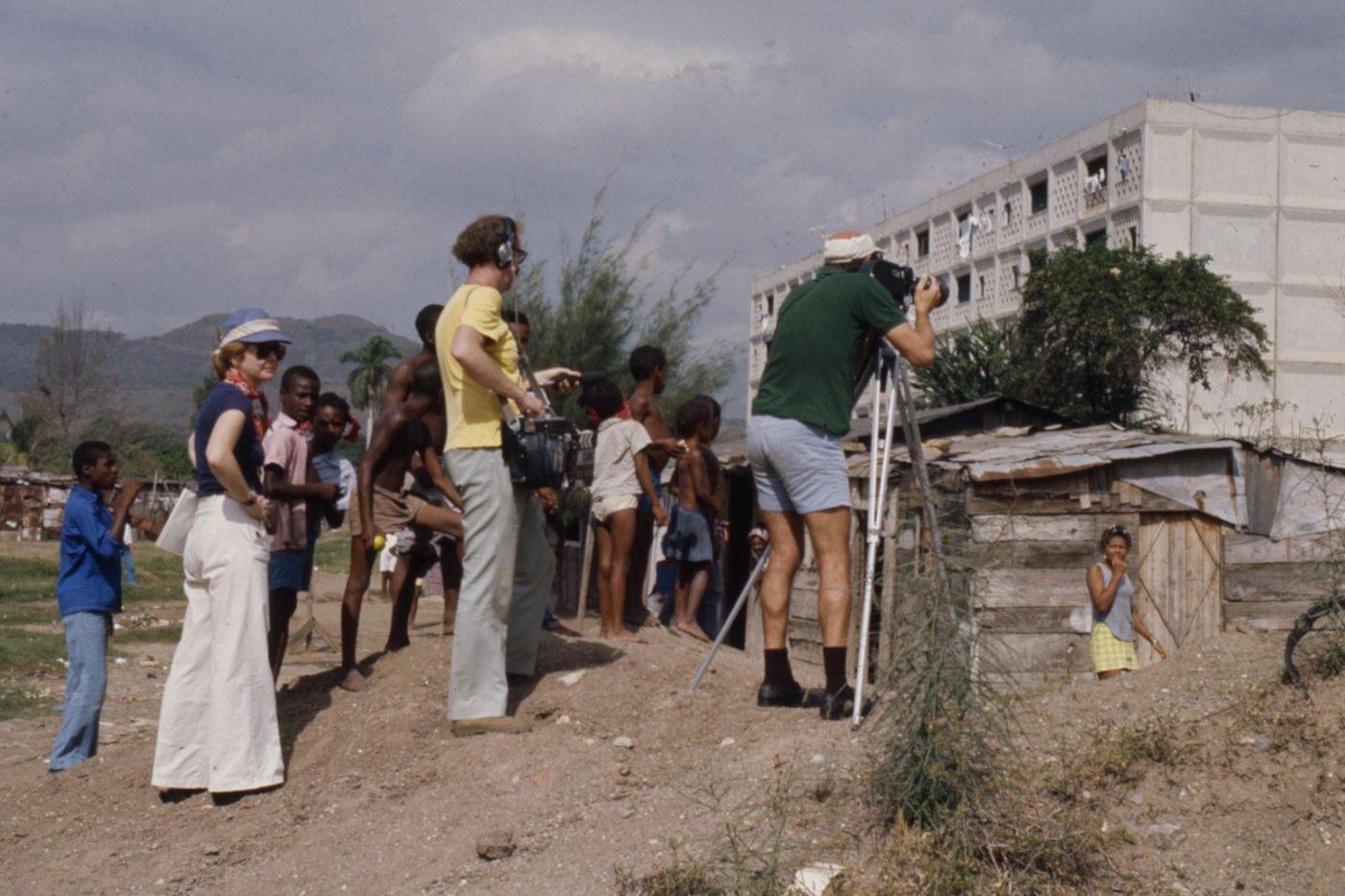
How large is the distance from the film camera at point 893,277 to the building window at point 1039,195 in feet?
145

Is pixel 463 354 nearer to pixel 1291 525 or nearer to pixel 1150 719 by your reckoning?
pixel 1150 719

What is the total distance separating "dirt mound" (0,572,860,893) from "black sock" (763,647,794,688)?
0.55ft

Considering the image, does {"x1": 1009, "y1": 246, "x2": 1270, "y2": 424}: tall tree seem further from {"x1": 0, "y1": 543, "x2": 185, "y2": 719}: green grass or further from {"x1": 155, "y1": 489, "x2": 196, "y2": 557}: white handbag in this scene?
{"x1": 155, "y1": 489, "x2": 196, "y2": 557}: white handbag

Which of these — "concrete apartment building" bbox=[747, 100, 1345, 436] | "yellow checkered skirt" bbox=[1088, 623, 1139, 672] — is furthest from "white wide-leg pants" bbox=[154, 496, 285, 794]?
"concrete apartment building" bbox=[747, 100, 1345, 436]

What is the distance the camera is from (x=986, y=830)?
395 cm

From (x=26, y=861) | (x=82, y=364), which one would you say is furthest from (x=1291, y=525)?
(x=82, y=364)

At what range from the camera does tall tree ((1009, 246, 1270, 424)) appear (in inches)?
1272

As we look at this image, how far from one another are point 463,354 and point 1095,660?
17.6 feet

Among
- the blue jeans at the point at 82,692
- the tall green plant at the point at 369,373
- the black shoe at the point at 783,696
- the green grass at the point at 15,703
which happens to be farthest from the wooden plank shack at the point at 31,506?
→ the tall green plant at the point at 369,373

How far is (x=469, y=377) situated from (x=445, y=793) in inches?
65.7

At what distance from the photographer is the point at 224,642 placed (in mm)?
5559

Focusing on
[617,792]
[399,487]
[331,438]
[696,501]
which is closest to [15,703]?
[331,438]

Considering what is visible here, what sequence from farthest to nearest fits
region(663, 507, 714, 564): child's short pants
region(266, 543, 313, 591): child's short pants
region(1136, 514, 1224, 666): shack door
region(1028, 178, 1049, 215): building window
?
region(1028, 178, 1049, 215): building window → region(1136, 514, 1224, 666): shack door → region(663, 507, 714, 564): child's short pants → region(266, 543, 313, 591): child's short pants

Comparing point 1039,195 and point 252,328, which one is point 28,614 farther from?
point 1039,195
